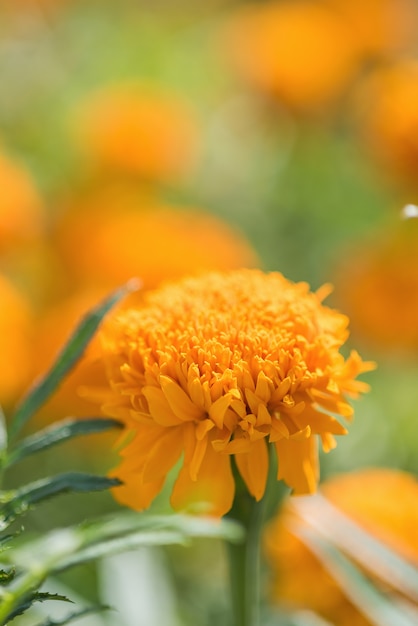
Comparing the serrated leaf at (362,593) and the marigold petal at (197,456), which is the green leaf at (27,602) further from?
the serrated leaf at (362,593)

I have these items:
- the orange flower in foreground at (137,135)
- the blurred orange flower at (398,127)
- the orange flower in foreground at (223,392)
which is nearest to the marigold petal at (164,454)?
the orange flower in foreground at (223,392)

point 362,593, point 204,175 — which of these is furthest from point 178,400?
point 204,175

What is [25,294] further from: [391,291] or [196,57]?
[196,57]

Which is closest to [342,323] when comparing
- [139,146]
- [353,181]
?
[139,146]

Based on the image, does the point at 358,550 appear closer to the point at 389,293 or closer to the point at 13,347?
the point at 13,347

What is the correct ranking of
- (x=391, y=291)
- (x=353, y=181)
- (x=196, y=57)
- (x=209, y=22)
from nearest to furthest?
1. (x=391, y=291)
2. (x=353, y=181)
3. (x=196, y=57)
4. (x=209, y=22)

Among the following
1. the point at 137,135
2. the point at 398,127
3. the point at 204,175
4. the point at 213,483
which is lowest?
the point at 213,483
